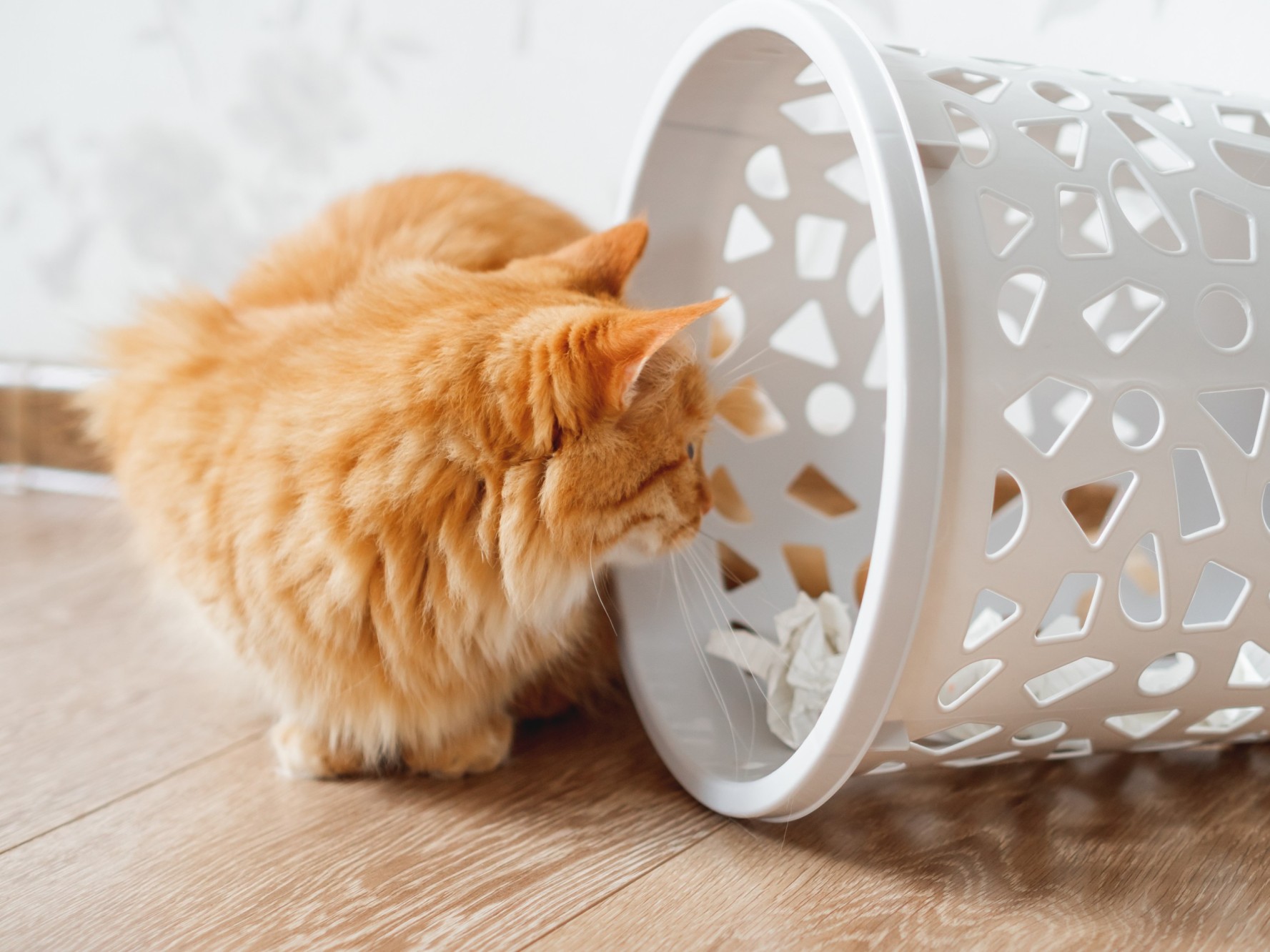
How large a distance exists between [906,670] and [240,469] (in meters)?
0.60

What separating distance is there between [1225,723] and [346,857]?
0.87 meters

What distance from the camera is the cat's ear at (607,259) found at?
1.00 meters

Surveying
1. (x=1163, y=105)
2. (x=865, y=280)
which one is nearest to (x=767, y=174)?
(x=865, y=280)

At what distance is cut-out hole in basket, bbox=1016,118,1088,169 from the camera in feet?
2.66

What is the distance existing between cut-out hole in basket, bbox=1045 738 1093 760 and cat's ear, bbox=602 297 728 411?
1.77 feet

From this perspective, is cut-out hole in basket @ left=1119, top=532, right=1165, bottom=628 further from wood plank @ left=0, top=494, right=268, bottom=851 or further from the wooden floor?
wood plank @ left=0, top=494, right=268, bottom=851

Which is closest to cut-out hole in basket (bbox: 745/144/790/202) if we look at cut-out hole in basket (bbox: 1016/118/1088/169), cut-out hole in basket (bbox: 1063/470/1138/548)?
cut-out hole in basket (bbox: 1016/118/1088/169)

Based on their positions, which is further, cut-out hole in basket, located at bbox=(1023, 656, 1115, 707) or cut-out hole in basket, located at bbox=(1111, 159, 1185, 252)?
cut-out hole in basket, located at bbox=(1111, 159, 1185, 252)

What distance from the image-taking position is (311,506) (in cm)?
86

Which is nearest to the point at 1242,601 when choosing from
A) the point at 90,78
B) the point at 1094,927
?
the point at 1094,927

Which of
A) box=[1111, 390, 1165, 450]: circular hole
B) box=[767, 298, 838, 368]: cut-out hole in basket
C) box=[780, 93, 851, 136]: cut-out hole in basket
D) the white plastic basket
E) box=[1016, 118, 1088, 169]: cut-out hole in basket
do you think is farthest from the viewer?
box=[767, 298, 838, 368]: cut-out hole in basket

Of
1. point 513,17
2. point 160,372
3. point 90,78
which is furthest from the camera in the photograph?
point 90,78

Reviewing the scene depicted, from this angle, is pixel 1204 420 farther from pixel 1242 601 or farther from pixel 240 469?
pixel 240 469

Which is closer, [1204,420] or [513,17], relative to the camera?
[1204,420]
